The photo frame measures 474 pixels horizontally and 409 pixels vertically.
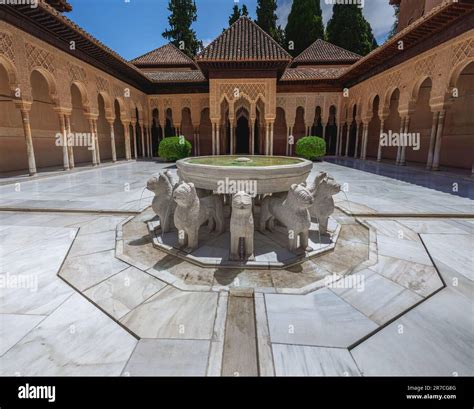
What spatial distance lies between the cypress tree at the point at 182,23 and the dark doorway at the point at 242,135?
12154 mm

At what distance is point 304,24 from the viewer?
26828 mm

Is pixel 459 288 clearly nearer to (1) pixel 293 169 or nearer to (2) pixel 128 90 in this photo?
(1) pixel 293 169

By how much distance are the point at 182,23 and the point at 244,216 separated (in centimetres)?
3375

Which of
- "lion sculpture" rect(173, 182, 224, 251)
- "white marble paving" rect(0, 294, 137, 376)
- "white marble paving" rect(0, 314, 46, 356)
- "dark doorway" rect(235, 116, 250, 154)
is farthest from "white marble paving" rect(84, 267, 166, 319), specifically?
"dark doorway" rect(235, 116, 250, 154)

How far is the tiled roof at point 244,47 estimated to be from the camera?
14516 mm

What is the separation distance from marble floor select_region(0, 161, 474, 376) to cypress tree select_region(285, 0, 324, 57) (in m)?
29.4

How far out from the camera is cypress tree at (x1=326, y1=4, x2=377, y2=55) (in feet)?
84.1

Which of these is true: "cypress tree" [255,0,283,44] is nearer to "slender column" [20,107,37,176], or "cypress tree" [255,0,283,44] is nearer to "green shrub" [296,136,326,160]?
"green shrub" [296,136,326,160]

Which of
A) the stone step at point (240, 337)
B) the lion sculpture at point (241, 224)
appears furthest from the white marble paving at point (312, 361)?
the lion sculpture at point (241, 224)

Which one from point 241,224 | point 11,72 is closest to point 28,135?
point 11,72

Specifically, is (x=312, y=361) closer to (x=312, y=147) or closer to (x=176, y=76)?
(x=312, y=147)

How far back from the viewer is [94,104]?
13.2 meters

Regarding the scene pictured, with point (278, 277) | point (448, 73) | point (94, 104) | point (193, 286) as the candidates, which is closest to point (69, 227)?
point (193, 286)
